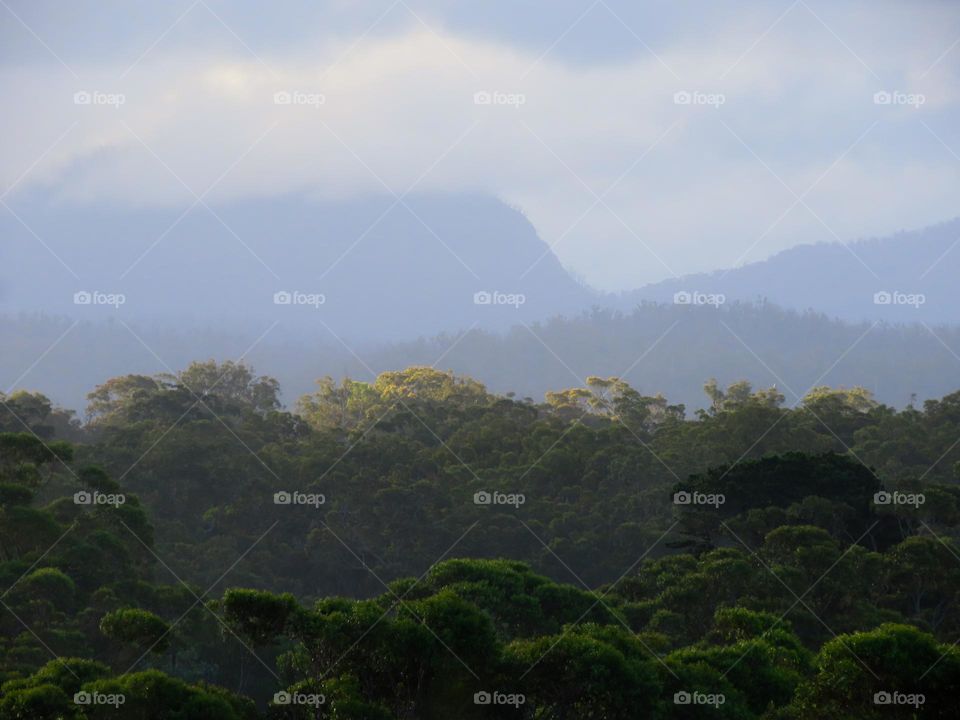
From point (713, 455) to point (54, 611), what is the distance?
83.4 feet

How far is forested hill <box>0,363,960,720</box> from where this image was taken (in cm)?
1595

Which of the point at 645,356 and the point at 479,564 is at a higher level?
the point at 645,356

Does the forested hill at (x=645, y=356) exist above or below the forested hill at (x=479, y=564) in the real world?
above

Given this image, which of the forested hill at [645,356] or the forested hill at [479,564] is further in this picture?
the forested hill at [645,356]

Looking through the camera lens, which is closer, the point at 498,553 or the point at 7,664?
the point at 7,664

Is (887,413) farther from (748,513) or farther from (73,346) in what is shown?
(73,346)

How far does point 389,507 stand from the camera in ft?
131

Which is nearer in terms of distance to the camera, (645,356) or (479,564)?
(479,564)

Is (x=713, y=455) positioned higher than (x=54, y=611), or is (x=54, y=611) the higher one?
(x=713, y=455)

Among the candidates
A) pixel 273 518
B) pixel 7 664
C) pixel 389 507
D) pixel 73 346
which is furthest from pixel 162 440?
pixel 73 346

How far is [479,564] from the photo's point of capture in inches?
792

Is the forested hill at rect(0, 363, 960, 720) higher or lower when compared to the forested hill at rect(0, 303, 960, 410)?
lower

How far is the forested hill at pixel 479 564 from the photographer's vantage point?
15.9 meters

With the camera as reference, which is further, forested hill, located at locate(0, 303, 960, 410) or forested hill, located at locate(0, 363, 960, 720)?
forested hill, located at locate(0, 303, 960, 410)
